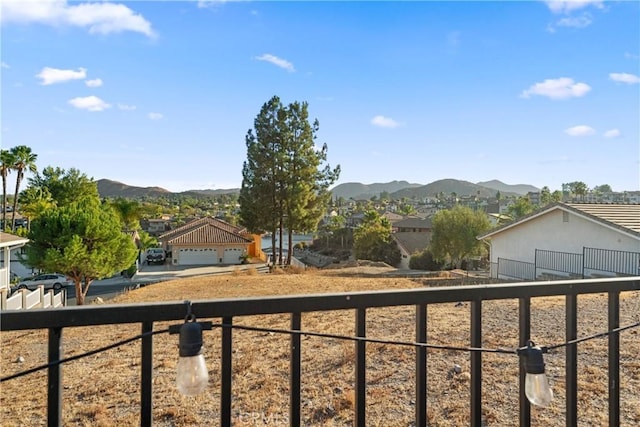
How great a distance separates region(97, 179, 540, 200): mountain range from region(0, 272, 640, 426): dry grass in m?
58.9

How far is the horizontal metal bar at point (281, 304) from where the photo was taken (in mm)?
784

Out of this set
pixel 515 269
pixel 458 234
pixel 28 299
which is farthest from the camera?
pixel 458 234

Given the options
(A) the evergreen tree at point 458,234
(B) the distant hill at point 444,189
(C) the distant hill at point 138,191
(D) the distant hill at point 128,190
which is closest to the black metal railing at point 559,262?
(A) the evergreen tree at point 458,234

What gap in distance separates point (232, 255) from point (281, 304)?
1020 inches

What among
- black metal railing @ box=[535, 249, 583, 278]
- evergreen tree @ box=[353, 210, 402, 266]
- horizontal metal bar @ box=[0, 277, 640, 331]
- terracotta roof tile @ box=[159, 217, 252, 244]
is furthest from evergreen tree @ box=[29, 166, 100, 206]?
horizontal metal bar @ box=[0, 277, 640, 331]

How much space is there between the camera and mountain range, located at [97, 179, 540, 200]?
297ft

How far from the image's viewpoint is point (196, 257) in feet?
83.8

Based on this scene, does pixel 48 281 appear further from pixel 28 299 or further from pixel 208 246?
pixel 28 299

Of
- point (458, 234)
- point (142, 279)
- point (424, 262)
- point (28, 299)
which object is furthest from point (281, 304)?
point (424, 262)

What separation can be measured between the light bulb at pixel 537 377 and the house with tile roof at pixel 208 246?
2574cm

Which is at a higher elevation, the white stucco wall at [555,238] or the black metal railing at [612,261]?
the white stucco wall at [555,238]

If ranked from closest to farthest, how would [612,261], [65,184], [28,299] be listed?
[28,299]
[612,261]
[65,184]

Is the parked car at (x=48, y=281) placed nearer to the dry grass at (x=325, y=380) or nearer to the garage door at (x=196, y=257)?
the garage door at (x=196, y=257)

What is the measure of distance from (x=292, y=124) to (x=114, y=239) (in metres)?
9.01
